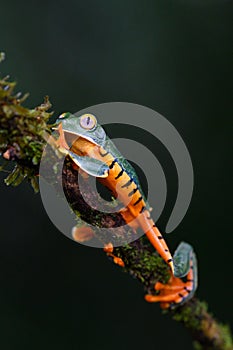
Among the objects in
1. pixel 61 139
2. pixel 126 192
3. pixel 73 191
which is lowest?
pixel 126 192

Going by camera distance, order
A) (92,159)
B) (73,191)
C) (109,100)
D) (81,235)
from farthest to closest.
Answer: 1. (109,100)
2. (81,235)
3. (92,159)
4. (73,191)

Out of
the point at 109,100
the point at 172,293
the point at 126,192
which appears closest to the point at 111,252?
the point at 126,192

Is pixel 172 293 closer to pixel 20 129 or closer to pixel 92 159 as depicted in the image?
pixel 92 159

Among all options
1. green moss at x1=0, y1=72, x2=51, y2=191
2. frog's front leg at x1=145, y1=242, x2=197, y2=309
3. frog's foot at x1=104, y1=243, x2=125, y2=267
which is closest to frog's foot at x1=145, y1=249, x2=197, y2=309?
frog's front leg at x1=145, y1=242, x2=197, y2=309

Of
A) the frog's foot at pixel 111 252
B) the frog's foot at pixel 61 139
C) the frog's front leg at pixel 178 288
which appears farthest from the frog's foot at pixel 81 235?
the frog's foot at pixel 61 139

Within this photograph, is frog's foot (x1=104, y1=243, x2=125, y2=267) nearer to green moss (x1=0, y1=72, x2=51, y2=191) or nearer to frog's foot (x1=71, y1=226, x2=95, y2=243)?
frog's foot (x1=71, y1=226, x2=95, y2=243)

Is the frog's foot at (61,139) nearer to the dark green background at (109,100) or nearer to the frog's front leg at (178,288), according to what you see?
the frog's front leg at (178,288)

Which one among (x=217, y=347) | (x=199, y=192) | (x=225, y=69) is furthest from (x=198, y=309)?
(x=225, y=69)
